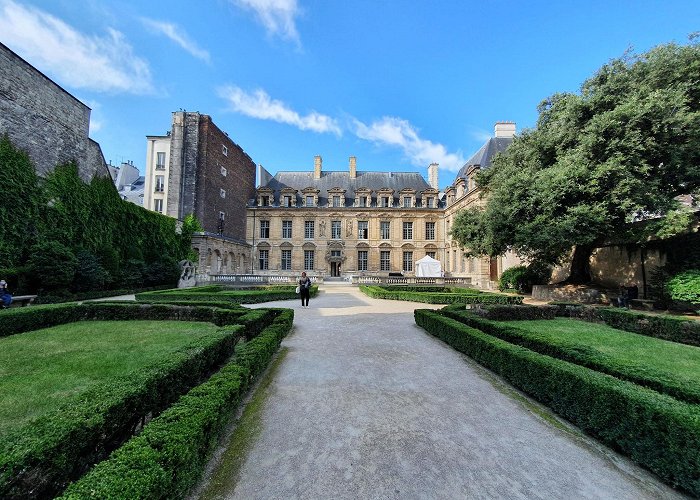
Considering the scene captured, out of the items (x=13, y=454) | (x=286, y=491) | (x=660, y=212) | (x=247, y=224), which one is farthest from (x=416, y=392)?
(x=247, y=224)

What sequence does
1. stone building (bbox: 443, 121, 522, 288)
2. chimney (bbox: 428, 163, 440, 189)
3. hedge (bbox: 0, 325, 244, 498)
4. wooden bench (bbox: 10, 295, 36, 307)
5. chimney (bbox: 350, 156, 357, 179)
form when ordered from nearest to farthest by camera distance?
hedge (bbox: 0, 325, 244, 498)
wooden bench (bbox: 10, 295, 36, 307)
stone building (bbox: 443, 121, 522, 288)
chimney (bbox: 428, 163, 440, 189)
chimney (bbox: 350, 156, 357, 179)

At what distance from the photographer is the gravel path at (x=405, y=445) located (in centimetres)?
252

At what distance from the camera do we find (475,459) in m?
2.88

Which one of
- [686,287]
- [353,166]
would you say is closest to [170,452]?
[686,287]

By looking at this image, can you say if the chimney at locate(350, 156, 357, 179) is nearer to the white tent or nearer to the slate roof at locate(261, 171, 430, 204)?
the slate roof at locate(261, 171, 430, 204)

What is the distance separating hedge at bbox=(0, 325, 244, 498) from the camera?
1931mm

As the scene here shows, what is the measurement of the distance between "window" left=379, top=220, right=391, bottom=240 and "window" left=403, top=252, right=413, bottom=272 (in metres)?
2.97

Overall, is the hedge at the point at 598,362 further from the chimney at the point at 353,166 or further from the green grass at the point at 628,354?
the chimney at the point at 353,166

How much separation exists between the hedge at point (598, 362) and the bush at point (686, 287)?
32.3ft

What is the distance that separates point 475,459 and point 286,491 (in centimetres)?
178

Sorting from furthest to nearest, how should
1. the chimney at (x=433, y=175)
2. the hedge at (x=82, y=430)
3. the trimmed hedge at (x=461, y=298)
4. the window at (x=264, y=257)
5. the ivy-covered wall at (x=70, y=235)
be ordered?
the chimney at (x=433, y=175)
the window at (x=264, y=257)
the trimmed hedge at (x=461, y=298)
the ivy-covered wall at (x=70, y=235)
the hedge at (x=82, y=430)

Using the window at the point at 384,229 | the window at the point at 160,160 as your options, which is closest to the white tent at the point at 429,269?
the window at the point at 384,229

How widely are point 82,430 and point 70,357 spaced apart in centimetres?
419

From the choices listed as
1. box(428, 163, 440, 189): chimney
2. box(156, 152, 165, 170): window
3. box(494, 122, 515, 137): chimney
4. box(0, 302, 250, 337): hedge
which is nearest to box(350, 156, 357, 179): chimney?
box(428, 163, 440, 189): chimney
